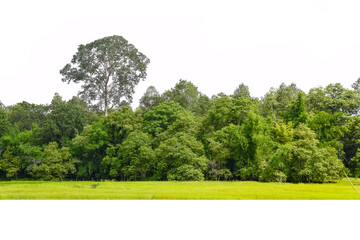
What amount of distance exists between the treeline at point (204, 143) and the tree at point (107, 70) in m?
4.34

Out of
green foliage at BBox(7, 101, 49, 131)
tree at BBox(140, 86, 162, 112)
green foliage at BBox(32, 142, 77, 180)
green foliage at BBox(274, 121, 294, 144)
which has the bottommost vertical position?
green foliage at BBox(32, 142, 77, 180)

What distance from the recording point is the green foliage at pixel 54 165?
1086 inches

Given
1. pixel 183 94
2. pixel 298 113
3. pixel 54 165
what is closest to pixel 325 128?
pixel 298 113

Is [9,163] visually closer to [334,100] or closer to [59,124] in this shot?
[59,124]

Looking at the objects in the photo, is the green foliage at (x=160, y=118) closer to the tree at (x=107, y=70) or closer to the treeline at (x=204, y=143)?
the treeline at (x=204, y=143)

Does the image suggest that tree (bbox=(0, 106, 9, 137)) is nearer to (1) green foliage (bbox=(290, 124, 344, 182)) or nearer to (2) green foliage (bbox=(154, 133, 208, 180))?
(2) green foliage (bbox=(154, 133, 208, 180))

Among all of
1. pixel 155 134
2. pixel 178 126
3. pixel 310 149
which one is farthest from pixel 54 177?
pixel 310 149

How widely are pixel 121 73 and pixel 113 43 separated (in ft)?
11.1

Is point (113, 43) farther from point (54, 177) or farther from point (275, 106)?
point (275, 106)

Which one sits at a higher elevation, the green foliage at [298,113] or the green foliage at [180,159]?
the green foliage at [298,113]

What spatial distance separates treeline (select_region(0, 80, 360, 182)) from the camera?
72.4 ft

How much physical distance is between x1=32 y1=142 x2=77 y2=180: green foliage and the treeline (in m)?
0.09

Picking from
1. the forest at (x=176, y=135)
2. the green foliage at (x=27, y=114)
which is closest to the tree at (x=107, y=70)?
the forest at (x=176, y=135)

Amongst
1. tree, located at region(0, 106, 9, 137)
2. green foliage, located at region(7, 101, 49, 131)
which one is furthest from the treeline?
green foliage, located at region(7, 101, 49, 131)
